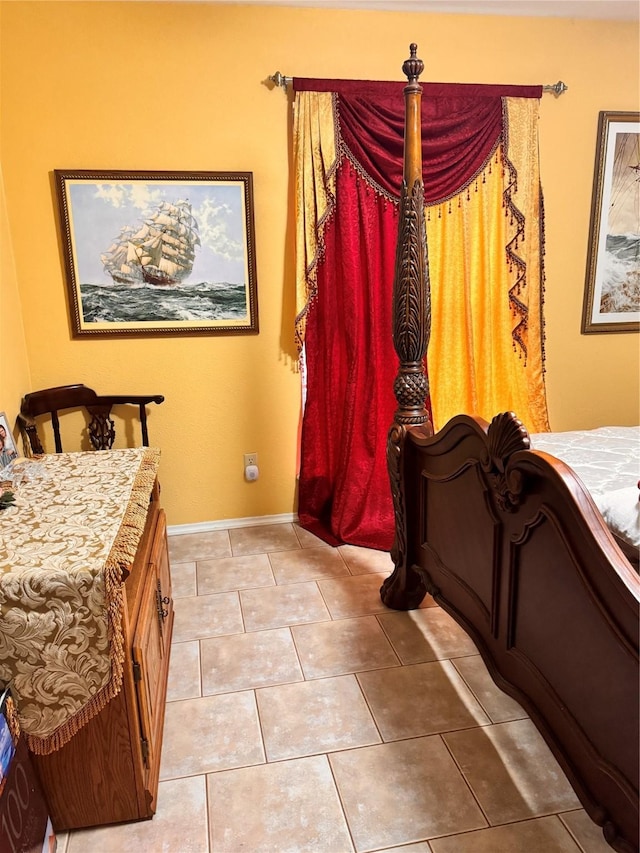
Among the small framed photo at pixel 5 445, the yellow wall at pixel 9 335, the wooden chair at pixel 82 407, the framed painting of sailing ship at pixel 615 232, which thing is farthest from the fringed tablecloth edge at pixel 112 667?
the framed painting of sailing ship at pixel 615 232

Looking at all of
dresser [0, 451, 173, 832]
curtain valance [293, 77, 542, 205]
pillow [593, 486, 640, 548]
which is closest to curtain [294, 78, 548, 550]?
curtain valance [293, 77, 542, 205]

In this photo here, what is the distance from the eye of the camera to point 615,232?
322 centimetres

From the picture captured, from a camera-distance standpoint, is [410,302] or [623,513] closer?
[623,513]

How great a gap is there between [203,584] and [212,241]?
64.9 inches

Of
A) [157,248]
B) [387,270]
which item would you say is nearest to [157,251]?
[157,248]

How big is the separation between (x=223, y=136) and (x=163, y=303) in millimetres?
846

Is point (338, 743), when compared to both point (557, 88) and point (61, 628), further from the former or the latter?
point (557, 88)

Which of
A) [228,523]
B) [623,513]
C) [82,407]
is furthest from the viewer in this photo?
[228,523]

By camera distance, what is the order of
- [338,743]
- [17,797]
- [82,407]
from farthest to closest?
[82,407]
[338,743]
[17,797]

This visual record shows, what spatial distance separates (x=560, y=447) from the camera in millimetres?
2227

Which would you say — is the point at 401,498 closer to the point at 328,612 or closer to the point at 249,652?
the point at 328,612

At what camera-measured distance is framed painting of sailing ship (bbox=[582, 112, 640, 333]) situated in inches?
122

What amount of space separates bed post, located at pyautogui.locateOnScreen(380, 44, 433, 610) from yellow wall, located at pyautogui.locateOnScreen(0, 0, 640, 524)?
3.22 feet

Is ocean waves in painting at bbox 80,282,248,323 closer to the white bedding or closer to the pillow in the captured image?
the white bedding
